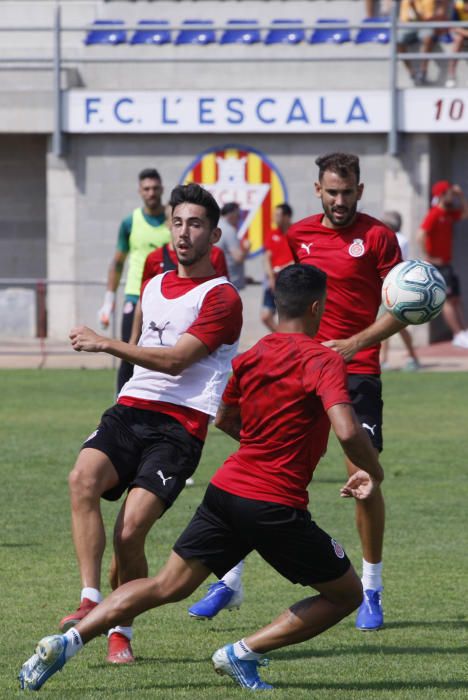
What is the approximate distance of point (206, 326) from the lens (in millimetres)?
6578

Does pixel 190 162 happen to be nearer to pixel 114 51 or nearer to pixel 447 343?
pixel 114 51

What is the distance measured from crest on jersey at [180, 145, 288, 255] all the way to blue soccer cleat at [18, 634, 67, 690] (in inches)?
710

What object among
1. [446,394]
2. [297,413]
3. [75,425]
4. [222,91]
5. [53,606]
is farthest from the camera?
[222,91]

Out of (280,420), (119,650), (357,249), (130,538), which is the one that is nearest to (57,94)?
(357,249)

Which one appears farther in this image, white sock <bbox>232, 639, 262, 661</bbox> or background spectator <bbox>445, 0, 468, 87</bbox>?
background spectator <bbox>445, 0, 468, 87</bbox>

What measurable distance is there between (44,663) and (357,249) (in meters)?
2.82

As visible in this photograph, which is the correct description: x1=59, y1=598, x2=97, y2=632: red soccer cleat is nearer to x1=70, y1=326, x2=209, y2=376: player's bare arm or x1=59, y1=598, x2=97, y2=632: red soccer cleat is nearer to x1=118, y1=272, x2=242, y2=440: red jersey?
x1=118, y1=272, x2=242, y2=440: red jersey

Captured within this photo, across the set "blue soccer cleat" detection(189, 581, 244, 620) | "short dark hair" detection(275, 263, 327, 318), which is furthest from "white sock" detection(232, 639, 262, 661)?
"blue soccer cleat" detection(189, 581, 244, 620)

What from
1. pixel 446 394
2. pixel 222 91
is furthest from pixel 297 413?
pixel 222 91

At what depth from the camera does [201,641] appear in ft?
22.7

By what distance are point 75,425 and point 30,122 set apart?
32.7ft

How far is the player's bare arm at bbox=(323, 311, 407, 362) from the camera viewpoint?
7.06 metres

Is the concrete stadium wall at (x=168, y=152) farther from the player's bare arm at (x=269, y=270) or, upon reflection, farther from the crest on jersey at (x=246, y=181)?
the player's bare arm at (x=269, y=270)

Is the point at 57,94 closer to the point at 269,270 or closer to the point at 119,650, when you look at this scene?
the point at 269,270
